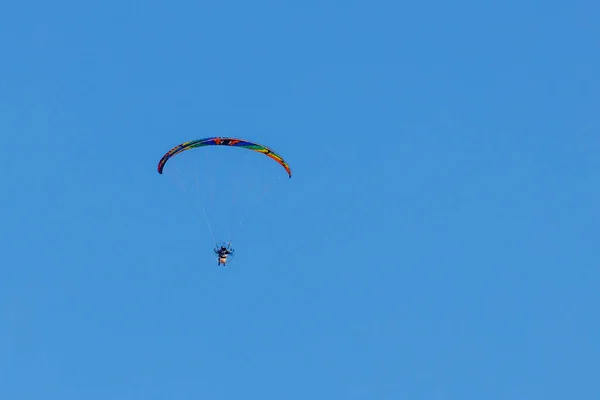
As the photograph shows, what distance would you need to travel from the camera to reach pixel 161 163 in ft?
304

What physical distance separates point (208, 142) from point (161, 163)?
2888mm

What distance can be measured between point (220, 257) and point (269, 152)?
6355 millimetres

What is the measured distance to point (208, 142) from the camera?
301ft

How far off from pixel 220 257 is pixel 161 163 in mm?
6133

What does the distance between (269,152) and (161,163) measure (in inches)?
222

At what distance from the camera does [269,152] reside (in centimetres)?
9306

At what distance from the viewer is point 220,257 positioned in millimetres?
94750

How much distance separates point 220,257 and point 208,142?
22.2 ft

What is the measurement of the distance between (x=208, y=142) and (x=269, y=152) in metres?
3.44
